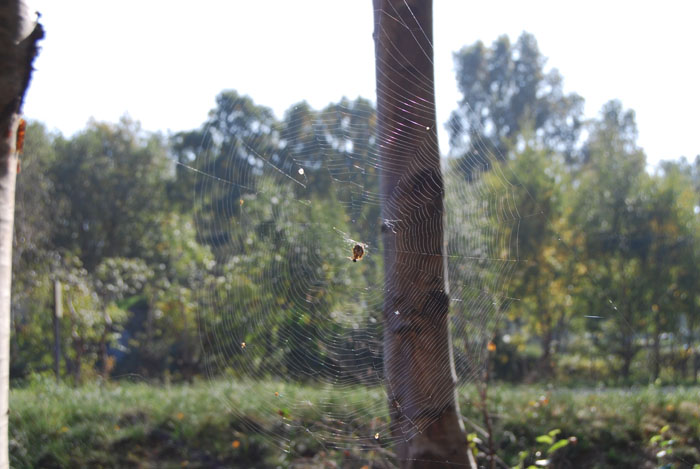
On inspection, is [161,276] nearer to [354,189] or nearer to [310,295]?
[310,295]

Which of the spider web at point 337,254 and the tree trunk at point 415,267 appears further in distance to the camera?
the spider web at point 337,254

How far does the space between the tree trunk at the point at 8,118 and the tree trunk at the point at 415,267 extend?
1.27 meters

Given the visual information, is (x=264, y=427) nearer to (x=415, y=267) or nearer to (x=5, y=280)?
(x=415, y=267)

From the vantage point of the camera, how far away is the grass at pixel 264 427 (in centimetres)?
435

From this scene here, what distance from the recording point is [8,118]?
1475 mm

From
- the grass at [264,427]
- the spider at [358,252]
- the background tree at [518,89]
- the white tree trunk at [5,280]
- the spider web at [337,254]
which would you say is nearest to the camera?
the white tree trunk at [5,280]

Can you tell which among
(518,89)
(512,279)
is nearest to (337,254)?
(512,279)

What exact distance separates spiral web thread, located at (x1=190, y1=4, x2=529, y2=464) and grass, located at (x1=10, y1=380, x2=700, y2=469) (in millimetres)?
89

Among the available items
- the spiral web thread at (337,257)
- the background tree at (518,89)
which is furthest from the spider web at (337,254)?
the background tree at (518,89)

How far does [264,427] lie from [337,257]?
1.49 meters

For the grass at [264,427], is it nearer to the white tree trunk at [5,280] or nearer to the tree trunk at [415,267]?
the tree trunk at [415,267]

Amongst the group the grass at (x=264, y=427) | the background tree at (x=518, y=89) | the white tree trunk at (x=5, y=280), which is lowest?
the grass at (x=264, y=427)

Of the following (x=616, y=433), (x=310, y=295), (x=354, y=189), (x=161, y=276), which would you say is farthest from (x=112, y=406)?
(x=161, y=276)

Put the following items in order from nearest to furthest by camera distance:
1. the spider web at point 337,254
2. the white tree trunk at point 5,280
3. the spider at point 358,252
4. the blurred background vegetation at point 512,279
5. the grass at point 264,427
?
the white tree trunk at point 5,280
the spider web at point 337,254
the spider at point 358,252
the grass at point 264,427
the blurred background vegetation at point 512,279
